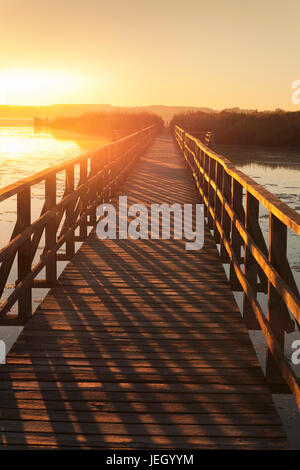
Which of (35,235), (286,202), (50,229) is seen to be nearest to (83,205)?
(50,229)

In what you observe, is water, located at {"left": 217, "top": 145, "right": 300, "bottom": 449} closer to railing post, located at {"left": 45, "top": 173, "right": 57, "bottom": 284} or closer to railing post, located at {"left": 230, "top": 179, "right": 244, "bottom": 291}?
railing post, located at {"left": 230, "top": 179, "right": 244, "bottom": 291}

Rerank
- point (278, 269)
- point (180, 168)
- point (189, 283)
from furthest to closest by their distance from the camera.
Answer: point (180, 168)
point (189, 283)
point (278, 269)

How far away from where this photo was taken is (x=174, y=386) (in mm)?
3582

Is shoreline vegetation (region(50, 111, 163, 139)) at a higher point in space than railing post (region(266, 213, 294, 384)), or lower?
higher

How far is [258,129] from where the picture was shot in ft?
153

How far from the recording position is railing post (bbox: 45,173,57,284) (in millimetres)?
5363

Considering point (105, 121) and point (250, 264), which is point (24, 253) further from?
point (105, 121)

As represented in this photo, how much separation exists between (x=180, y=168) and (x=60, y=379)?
15.8 meters

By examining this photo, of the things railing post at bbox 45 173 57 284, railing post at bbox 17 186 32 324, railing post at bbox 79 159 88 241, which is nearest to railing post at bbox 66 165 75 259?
railing post at bbox 79 159 88 241

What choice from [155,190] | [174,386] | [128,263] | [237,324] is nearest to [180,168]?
[155,190]

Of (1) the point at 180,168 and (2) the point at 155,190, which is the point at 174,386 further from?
(1) the point at 180,168

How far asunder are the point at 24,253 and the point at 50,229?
3.45ft

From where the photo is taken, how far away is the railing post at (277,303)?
11.4 feet

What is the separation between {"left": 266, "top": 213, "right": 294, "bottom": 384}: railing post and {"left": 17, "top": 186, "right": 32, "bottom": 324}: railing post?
1904mm
